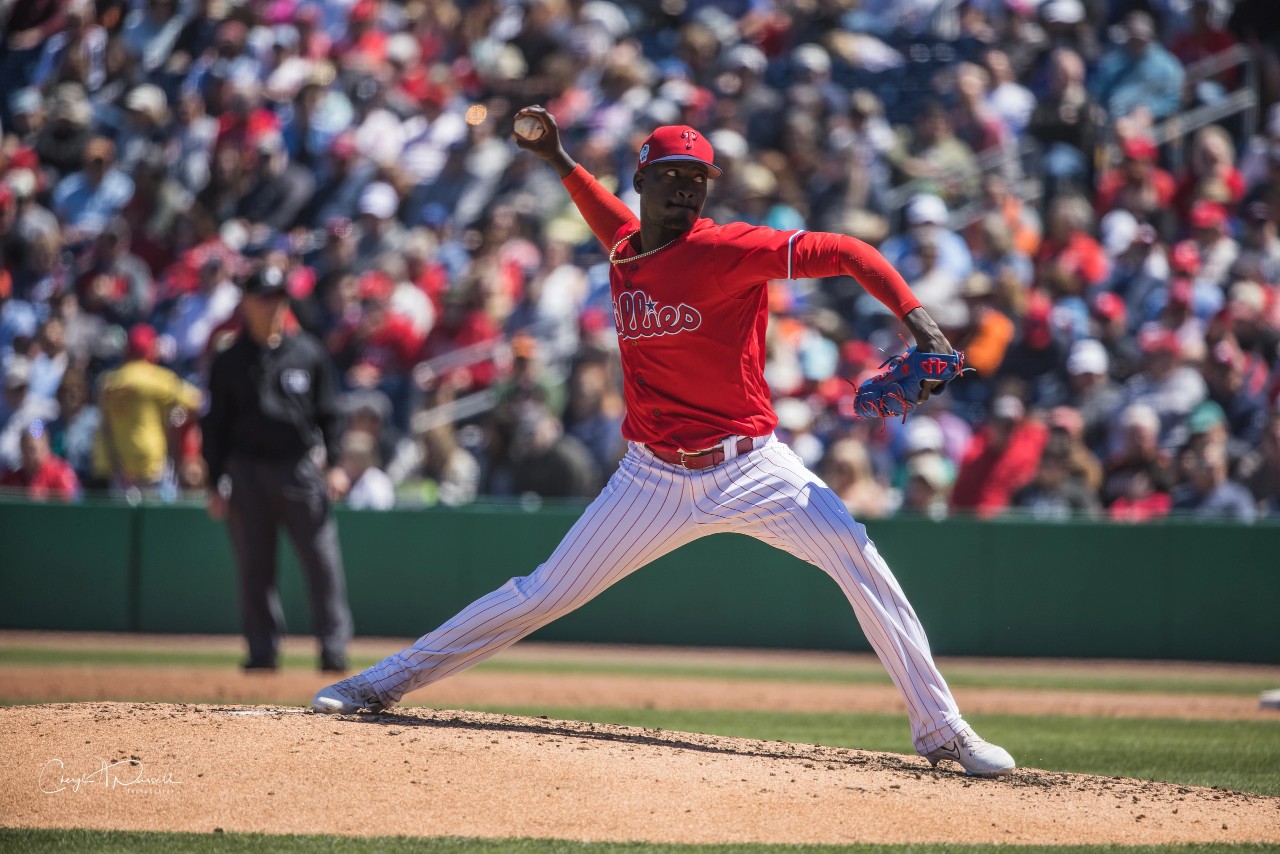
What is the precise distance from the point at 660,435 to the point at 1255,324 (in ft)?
26.1

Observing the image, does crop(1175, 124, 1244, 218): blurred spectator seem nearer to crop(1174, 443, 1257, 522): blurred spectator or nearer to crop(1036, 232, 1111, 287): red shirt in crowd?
crop(1036, 232, 1111, 287): red shirt in crowd

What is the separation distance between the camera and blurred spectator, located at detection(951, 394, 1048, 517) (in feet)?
39.5

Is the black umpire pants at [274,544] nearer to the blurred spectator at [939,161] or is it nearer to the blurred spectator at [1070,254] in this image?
the blurred spectator at [1070,254]

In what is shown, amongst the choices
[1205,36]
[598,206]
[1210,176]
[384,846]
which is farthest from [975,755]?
[1205,36]

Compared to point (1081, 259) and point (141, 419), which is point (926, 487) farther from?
point (141, 419)

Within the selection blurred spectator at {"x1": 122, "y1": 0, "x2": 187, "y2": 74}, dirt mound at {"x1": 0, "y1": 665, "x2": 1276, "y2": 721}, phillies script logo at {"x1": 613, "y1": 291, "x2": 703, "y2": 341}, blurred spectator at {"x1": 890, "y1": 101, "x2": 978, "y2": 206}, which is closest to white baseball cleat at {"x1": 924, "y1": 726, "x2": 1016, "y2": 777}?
phillies script logo at {"x1": 613, "y1": 291, "x2": 703, "y2": 341}

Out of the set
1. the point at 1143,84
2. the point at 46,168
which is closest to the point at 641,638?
the point at 1143,84

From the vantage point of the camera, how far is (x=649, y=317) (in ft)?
18.7

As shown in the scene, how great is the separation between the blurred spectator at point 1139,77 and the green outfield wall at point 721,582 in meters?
4.64

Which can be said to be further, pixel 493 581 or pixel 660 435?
pixel 493 581

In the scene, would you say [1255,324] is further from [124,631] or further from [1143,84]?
[124,631]

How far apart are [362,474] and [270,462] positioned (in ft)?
11.9

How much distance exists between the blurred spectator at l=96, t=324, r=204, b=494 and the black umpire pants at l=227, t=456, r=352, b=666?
4428mm

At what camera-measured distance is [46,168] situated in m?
18.2
